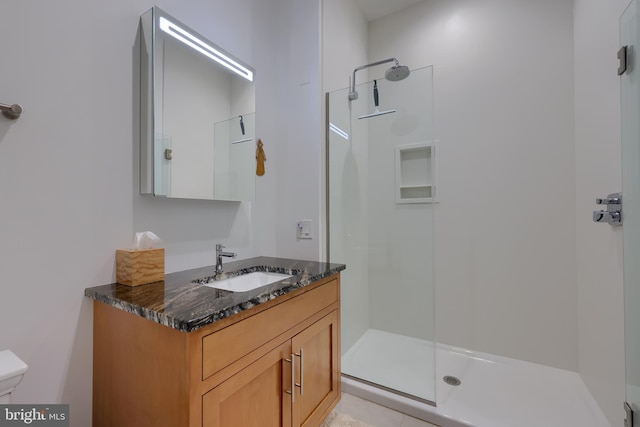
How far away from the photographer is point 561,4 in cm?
192

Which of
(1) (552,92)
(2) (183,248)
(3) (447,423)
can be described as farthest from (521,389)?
(2) (183,248)

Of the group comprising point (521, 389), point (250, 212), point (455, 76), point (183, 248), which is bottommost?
point (521, 389)

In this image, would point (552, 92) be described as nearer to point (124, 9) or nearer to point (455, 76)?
point (455, 76)

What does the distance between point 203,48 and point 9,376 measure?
148cm

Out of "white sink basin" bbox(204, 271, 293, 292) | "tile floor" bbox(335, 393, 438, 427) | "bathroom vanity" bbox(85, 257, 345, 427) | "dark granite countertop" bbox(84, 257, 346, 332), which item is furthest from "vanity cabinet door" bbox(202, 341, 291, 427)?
"tile floor" bbox(335, 393, 438, 427)

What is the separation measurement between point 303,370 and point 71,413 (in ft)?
2.84

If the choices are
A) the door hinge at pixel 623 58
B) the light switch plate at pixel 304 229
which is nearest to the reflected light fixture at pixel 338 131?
the light switch plate at pixel 304 229

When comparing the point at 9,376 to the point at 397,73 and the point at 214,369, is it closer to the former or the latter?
the point at 214,369

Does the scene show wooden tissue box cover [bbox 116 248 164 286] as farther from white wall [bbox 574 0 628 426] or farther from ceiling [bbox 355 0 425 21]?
ceiling [bbox 355 0 425 21]

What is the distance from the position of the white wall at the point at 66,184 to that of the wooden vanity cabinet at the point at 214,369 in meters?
0.11

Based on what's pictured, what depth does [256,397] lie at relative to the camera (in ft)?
3.21

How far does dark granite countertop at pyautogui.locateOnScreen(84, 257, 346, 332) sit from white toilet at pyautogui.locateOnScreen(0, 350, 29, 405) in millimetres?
247

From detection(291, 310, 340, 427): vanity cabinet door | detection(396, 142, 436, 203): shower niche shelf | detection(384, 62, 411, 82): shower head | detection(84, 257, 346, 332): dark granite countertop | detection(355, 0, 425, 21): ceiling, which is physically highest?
detection(355, 0, 425, 21): ceiling

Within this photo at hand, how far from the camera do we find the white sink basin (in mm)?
1340
